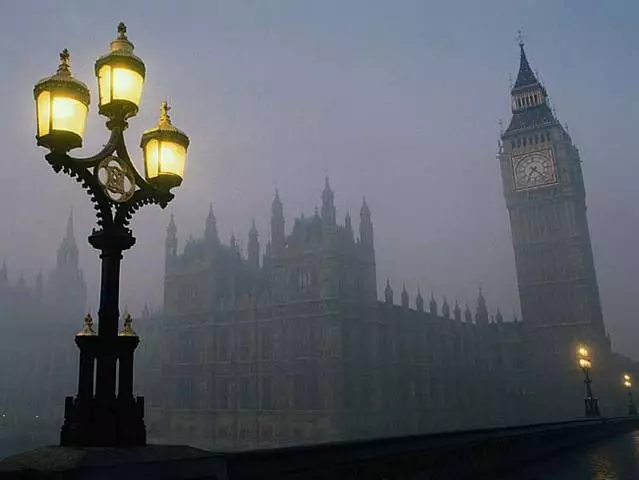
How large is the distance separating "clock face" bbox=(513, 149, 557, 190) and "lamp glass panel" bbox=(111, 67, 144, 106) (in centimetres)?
7380

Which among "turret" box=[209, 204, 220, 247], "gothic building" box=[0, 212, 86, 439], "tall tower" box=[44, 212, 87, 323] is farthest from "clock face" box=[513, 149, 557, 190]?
"tall tower" box=[44, 212, 87, 323]

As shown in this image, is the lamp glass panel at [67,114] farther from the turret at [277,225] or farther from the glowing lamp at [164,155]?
the turret at [277,225]

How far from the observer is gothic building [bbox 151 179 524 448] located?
144 feet

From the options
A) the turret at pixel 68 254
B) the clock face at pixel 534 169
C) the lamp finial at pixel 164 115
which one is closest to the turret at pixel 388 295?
the clock face at pixel 534 169

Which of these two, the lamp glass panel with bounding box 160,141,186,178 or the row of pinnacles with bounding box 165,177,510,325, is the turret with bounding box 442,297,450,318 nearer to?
the row of pinnacles with bounding box 165,177,510,325

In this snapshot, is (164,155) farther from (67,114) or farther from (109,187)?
(67,114)

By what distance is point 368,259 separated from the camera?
53.0m

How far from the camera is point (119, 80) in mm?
5598

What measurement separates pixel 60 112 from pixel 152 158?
3.53 ft

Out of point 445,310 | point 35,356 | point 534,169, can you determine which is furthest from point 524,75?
point 35,356

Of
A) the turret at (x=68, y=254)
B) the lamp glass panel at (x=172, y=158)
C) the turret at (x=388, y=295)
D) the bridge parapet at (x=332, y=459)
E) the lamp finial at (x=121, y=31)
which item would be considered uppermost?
the turret at (x=68, y=254)

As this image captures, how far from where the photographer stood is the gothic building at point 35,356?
67688 mm

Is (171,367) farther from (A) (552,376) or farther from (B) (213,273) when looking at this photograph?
(A) (552,376)

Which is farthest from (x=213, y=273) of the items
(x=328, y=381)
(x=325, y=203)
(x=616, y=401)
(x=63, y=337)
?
(x=616, y=401)
